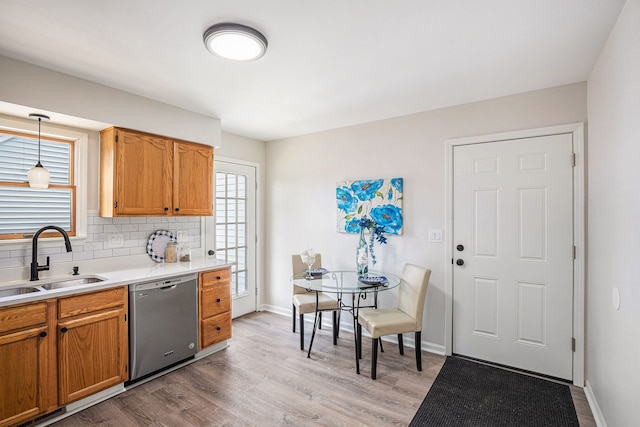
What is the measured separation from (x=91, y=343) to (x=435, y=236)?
309 centimetres

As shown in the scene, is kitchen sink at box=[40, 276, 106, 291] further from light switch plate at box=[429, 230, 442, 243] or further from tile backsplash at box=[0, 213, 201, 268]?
light switch plate at box=[429, 230, 442, 243]

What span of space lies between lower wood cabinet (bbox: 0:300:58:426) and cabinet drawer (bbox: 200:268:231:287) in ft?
3.84

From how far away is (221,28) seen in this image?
184cm

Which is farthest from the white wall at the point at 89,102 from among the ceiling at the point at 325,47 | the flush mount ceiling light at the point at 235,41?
the flush mount ceiling light at the point at 235,41

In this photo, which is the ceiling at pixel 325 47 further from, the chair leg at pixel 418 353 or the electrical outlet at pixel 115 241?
the chair leg at pixel 418 353

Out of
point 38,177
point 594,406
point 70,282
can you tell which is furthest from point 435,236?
point 38,177

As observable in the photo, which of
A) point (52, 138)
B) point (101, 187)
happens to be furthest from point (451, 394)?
point (52, 138)

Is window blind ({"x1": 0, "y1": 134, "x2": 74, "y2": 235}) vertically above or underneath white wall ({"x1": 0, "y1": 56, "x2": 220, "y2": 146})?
underneath

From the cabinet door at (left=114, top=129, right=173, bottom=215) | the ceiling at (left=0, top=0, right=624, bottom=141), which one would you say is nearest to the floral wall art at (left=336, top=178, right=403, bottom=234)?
the ceiling at (left=0, top=0, right=624, bottom=141)

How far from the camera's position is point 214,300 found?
10.6 feet

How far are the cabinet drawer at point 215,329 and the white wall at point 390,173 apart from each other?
1.20 meters

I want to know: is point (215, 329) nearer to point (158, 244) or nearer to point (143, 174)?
point (158, 244)

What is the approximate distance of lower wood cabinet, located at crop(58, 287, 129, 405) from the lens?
87.6 inches

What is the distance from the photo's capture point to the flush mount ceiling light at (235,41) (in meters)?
1.85
